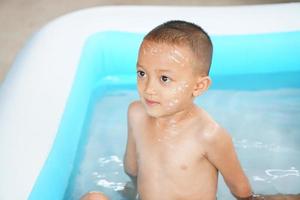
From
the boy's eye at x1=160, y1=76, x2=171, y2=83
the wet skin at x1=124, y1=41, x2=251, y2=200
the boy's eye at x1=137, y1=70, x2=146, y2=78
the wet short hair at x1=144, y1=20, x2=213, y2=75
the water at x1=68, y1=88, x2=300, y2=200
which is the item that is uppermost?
the wet short hair at x1=144, y1=20, x2=213, y2=75

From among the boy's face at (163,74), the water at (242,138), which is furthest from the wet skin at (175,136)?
the water at (242,138)

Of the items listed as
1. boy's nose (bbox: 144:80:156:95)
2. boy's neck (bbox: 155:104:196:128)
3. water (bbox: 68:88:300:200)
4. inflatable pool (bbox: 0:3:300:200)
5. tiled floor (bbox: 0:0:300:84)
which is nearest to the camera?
boy's nose (bbox: 144:80:156:95)

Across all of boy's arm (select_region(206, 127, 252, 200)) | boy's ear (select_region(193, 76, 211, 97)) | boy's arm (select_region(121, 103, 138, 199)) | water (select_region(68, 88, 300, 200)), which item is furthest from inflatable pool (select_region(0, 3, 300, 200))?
boy's ear (select_region(193, 76, 211, 97))

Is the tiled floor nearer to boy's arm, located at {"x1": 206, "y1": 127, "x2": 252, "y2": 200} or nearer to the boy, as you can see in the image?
the boy

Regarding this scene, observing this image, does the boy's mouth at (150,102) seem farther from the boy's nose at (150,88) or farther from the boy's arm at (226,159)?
the boy's arm at (226,159)

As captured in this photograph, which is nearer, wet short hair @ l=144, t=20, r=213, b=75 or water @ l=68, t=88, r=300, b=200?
wet short hair @ l=144, t=20, r=213, b=75

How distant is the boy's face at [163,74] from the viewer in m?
1.04

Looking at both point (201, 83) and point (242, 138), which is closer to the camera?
point (201, 83)

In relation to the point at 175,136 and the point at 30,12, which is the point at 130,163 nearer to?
the point at 175,136

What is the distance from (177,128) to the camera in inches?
45.9

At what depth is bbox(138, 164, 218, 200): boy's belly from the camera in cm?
118

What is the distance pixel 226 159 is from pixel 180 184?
0.39ft

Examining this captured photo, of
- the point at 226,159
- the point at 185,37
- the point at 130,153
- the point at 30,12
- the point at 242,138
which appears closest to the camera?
the point at 185,37

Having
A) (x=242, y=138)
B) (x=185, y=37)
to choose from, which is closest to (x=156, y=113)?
(x=185, y=37)
